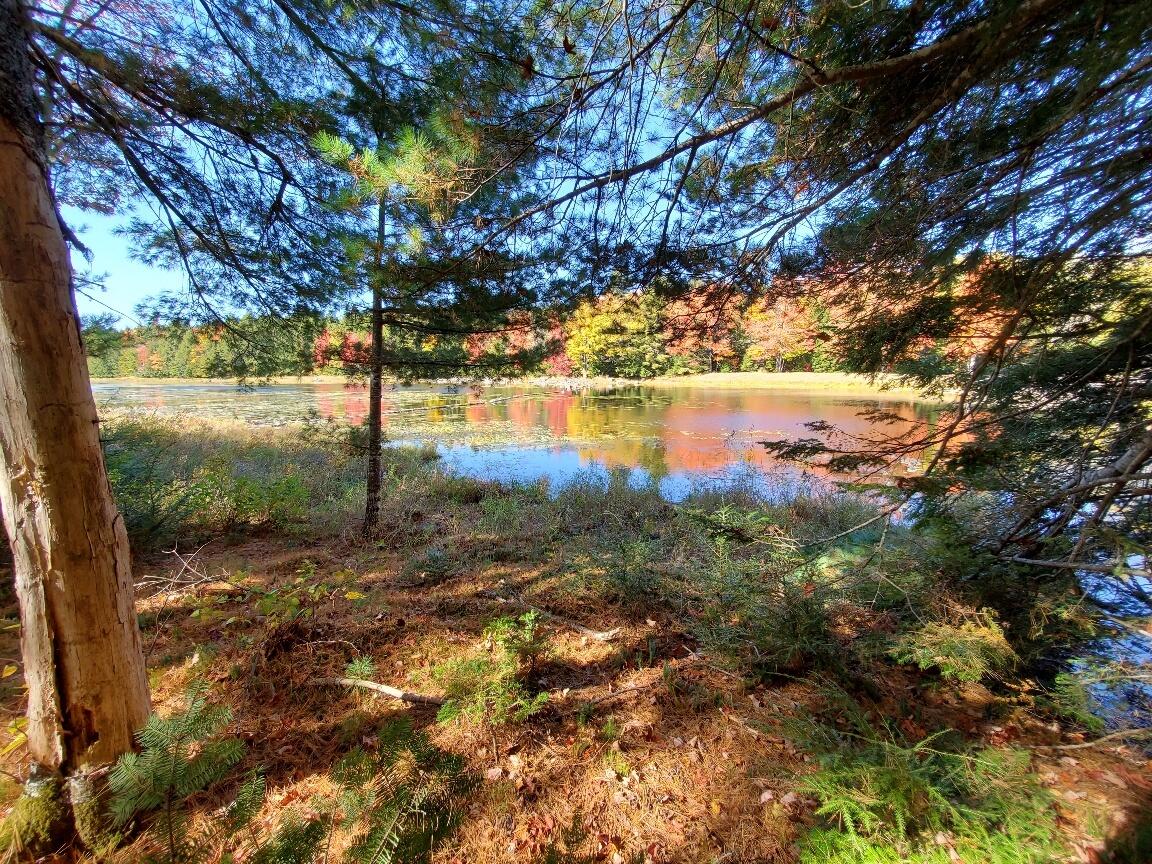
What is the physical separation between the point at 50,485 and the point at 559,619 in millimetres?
2599

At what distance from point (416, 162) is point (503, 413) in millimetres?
17173

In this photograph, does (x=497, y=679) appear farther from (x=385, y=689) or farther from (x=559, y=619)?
(x=559, y=619)

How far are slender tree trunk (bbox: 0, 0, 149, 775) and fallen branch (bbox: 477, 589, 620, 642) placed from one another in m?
1.88

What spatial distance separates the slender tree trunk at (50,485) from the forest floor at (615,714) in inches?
11.9

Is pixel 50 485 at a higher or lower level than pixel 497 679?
higher

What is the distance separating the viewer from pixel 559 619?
302cm

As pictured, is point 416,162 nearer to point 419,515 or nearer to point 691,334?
point 691,334

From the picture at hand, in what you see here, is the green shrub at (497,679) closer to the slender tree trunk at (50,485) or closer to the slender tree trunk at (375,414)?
the slender tree trunk at (50,485)

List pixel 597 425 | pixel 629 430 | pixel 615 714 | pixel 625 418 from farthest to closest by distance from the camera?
pixel 625 418
pixel 597 425
pixel 629 430
pixel 615 714

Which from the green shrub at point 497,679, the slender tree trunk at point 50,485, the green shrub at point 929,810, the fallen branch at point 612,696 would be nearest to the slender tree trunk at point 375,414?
the slender tree trunk at point 50,485

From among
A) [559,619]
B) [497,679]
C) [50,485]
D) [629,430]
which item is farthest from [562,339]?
A: [629,430]

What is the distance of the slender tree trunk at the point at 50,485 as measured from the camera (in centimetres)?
134

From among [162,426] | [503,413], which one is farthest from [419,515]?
[503,413]

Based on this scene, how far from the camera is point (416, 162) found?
1977 millimetres
